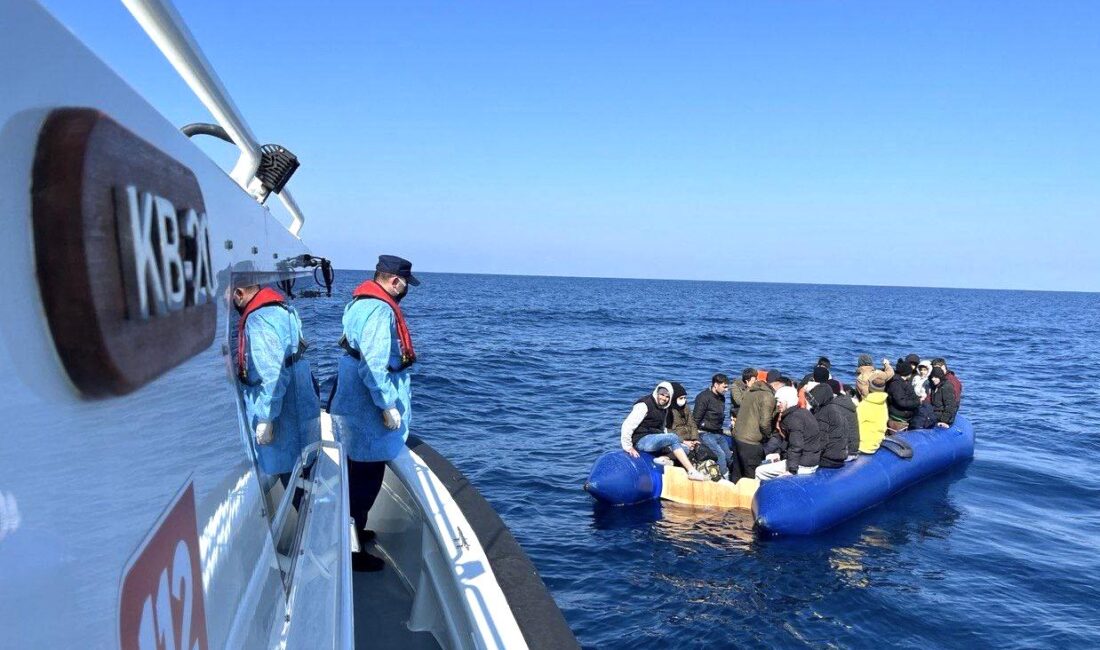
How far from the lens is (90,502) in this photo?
0.85 m

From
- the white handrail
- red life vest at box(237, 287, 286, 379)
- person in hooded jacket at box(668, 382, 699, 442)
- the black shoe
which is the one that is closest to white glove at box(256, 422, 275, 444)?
red life vest at box(237, 287, 286, 379)

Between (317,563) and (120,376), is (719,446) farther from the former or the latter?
(120,376)

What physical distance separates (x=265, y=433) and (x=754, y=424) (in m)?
8.55

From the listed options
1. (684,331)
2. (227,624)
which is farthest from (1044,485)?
(684,331)

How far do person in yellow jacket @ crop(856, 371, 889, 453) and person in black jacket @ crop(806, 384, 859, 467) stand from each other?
38.0 inches

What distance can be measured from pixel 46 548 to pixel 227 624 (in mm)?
815

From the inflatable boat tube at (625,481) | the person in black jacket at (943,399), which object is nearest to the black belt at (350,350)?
the inflatable boat tube at (625,481)

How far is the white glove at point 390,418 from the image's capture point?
153 inches

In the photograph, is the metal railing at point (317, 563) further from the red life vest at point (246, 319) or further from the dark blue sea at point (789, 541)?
the dark blue sea at point (789, 541)

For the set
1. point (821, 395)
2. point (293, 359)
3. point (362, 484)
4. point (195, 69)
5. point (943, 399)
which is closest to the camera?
point (195, 69)

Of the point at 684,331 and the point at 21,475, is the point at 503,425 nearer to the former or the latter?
the point at 21,475

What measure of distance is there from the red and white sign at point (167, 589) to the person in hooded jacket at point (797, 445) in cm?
896

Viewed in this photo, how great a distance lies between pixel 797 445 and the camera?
30.9 ft

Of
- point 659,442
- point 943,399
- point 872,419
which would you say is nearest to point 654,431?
point 659,442
